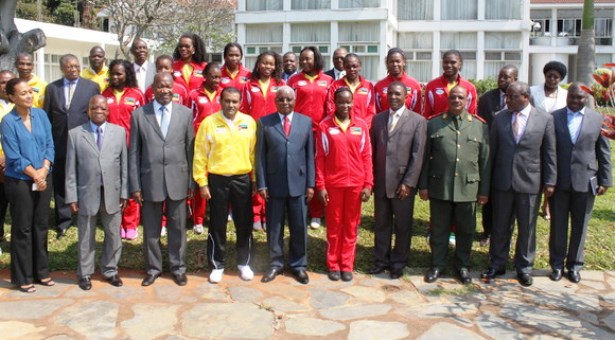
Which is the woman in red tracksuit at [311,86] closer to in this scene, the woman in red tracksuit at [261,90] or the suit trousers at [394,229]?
the woman in red tracksuit at [261,90]

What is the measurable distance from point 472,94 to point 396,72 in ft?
2.85

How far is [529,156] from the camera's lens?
222 inches

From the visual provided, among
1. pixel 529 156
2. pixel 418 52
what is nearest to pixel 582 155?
pixel 529 156

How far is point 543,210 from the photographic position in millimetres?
7879

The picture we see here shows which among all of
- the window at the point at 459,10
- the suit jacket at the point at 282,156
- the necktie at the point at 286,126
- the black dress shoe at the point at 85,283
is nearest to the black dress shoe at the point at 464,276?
the suit jacket at the point at 282,156

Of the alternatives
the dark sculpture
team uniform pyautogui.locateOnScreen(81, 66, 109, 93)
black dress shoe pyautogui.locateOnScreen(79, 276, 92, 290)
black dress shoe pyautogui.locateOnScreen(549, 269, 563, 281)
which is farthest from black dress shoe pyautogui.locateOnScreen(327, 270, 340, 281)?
the dark sculpture

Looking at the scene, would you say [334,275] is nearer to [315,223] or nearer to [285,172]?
[285,172]

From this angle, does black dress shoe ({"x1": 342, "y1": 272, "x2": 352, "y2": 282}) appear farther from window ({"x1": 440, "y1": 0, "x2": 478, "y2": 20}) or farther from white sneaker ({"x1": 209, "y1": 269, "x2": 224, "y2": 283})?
window ({"x1": 440, "y1": 0, "x2": 478, "y2": 20})

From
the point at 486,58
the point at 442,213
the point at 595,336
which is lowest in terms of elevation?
the point at 595,336

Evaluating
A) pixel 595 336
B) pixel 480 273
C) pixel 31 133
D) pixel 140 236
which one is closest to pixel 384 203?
pixel 480 273

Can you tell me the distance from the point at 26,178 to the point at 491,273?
14.6 feet

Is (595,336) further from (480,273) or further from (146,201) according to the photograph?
(146,201)

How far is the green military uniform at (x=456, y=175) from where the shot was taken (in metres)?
5.66

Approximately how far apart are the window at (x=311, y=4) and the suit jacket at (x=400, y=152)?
66.5 ft
